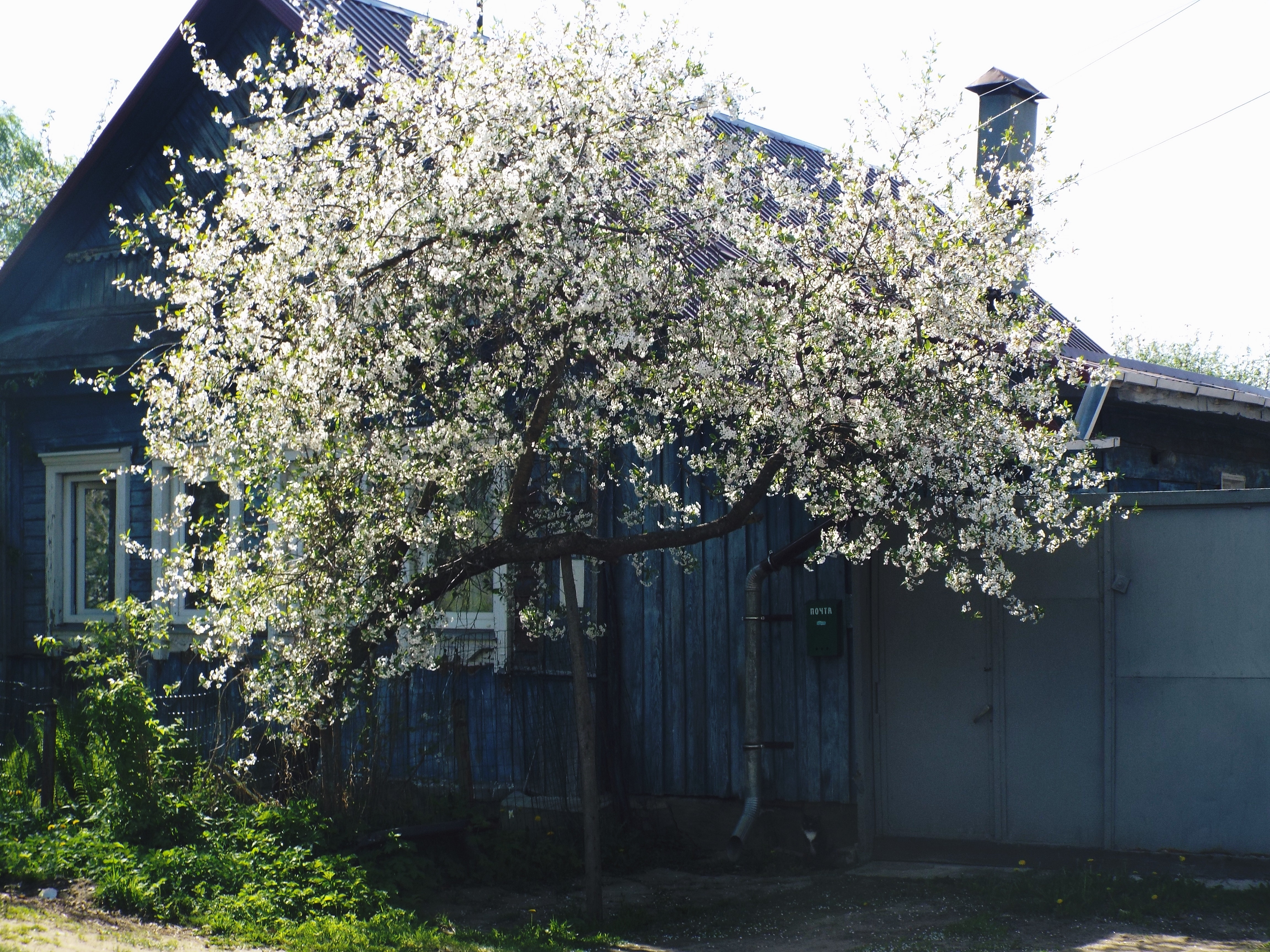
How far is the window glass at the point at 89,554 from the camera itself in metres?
12.9

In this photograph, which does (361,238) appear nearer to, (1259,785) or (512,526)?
(512,526)

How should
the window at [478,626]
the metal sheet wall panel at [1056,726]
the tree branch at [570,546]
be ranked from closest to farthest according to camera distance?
1. the tree branch at [570,546]
2. the metal sheet wall panel at [1056,726]
3. the window at [478,626]

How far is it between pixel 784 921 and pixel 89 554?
9117mm

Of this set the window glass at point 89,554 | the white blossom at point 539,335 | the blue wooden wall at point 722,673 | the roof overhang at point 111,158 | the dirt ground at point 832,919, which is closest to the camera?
the dirt ground at point 832,919

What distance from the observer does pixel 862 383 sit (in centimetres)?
674

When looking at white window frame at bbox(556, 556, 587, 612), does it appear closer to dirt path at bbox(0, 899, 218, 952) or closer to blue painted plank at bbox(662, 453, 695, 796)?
blue painted plank at bbox(662, 453, 695, 796)

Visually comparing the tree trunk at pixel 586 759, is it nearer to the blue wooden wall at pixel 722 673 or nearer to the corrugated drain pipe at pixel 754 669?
the blue wooden wall at pixel 722 673

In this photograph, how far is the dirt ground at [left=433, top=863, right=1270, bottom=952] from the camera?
618cm

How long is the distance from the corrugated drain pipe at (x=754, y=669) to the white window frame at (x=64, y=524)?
22.9 feet

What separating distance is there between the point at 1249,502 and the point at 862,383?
2.72 meters

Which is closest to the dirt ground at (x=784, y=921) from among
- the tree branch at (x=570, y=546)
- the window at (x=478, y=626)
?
the tree branch at (x=570, y=546)

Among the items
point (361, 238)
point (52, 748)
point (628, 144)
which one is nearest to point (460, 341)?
point (361, 238)

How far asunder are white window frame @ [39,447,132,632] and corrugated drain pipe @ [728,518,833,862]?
697 centimetres

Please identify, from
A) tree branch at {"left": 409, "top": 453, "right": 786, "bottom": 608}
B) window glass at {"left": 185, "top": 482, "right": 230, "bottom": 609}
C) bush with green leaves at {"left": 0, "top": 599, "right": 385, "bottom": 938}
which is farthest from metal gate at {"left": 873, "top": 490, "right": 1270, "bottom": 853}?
window glass at {"left": 185, "top": 482, "right": 230, "bottom": 609}
